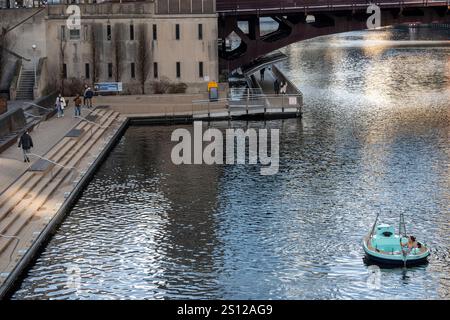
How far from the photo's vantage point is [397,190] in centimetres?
6275

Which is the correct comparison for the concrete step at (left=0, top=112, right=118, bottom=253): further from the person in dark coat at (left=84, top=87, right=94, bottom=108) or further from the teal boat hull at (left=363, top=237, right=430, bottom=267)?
the teal boat hull at (left=363, top=237, right=430, bottom=267)

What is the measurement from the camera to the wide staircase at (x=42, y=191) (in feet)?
164

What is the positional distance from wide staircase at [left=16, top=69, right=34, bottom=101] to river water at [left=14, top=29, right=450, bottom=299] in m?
12.9

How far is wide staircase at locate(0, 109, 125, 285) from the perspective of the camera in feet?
164

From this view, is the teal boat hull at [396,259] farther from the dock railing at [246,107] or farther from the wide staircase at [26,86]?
the wide staircase at [26,86]

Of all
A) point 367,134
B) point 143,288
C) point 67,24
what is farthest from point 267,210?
point 67,24

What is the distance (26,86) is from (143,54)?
12.1m

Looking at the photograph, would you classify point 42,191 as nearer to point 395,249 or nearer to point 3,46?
point 395,249

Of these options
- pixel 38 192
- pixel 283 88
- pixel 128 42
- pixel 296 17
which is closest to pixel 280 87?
pixel 283 88

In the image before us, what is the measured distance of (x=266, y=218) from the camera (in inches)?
2235

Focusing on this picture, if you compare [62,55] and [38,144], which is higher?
[62,55]

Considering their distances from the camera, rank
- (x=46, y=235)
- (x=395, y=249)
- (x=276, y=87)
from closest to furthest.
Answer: (x=395, y=249)
(x=46, y=235)
(x=276, y=87)

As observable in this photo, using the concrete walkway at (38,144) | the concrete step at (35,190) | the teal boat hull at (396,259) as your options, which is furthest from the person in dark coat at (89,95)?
the teal boat hull at (396,259)

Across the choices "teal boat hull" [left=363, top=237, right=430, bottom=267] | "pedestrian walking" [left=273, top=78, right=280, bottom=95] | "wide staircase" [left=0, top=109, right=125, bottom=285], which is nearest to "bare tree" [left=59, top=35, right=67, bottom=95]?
"wide staircase" [left=0, top=109, right=125, bottom=285]
